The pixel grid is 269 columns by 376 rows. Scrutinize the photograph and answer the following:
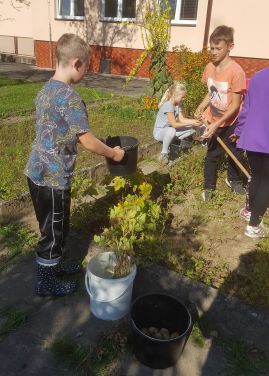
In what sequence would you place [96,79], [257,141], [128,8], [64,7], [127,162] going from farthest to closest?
[64,7]
[128,8]
[96,79]
[257,141]
[127,162]

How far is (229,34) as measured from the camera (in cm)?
346

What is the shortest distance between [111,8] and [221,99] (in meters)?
11.5

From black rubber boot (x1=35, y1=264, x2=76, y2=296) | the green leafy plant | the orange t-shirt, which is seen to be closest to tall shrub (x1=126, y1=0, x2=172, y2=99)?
the orange t-shirt

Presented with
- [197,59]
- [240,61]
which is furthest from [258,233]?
[240,61]

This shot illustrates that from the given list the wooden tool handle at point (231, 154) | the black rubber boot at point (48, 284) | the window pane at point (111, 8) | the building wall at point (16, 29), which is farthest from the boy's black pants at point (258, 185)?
the building wall at point (16, 29)

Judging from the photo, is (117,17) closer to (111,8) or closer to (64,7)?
(111,8)

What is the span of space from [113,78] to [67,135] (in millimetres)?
11212

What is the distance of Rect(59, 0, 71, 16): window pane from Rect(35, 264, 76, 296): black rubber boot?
14235mm

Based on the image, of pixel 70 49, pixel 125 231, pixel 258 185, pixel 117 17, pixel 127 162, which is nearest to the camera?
pixel 70 49

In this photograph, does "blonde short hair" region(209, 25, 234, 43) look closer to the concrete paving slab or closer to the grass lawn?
the grass lawn

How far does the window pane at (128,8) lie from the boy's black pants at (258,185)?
11590 millimetres

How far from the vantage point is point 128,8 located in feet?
43.7

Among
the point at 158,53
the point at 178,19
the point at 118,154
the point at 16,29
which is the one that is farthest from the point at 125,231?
the point at 16,29

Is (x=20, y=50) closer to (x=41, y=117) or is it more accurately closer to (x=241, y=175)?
(x=241, y=175)
